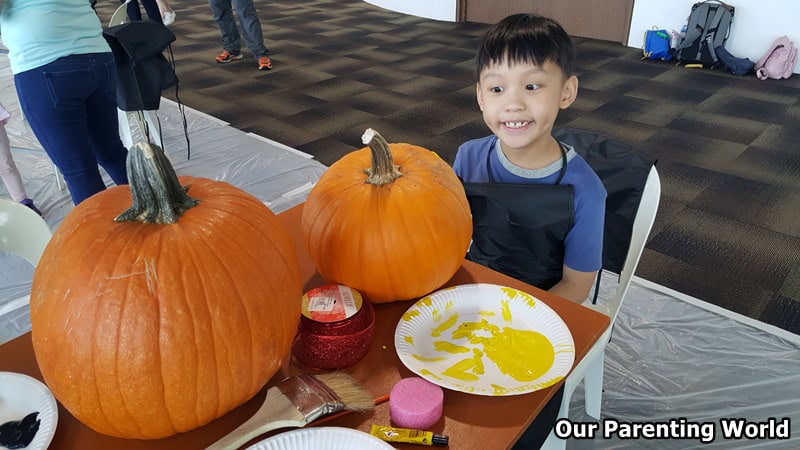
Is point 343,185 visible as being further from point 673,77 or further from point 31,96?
point 673,77

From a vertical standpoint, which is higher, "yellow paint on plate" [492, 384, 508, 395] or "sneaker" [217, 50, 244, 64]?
"yellow paint on plate" [492, 384, 508, 395]

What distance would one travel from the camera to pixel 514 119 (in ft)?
4.04

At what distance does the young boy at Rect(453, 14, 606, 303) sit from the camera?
1.22 metres

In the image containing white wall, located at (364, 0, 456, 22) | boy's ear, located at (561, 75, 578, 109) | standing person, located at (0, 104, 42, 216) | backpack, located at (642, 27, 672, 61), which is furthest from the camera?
white wall, located at (364, 0, 456, 22)

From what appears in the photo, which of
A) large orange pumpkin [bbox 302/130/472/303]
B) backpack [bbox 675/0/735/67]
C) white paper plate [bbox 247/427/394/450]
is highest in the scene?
large orange pumpkin [bbox 302/130/472/303]

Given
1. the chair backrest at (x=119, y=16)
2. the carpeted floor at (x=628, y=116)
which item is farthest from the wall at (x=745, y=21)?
the chair backrest at (x=119, y=16)

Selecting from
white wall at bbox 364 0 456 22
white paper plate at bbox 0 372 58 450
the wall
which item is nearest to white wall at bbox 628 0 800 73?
the wall

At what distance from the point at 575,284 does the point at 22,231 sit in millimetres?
1299

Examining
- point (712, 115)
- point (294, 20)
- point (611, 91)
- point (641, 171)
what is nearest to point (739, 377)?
point (641, 171)

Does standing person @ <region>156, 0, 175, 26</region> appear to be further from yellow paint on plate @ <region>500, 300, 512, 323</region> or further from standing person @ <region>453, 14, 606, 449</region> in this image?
yellow paint on plate @ <region>500, 300, 512, 323</region>

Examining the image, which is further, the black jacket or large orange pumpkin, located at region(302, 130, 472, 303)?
the black jacket

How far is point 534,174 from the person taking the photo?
132 cm

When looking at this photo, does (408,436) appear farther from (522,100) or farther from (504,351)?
(522,100)

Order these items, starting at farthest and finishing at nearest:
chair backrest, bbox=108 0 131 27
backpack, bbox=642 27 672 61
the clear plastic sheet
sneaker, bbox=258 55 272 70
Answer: sneaker, bbox=258 55 272 70, backpack, bbox=642 27 672 61, chair backrest, bbox=108 0 131 27, the clear plastic sheet
